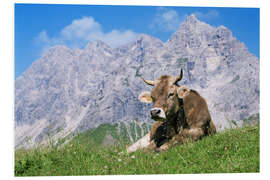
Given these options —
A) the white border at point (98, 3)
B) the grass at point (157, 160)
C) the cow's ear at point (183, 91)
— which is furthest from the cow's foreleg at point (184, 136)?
the white border at point (98, 3)

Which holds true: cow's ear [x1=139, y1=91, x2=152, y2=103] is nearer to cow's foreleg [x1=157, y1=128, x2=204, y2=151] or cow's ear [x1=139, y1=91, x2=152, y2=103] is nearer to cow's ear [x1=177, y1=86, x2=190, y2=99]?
cow's ear [x1=177, y1=86, x2=190, y2=99]

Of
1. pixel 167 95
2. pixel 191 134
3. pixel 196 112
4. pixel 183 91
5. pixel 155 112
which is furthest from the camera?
pixel 196 112

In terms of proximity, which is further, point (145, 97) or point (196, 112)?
point (196, 112)

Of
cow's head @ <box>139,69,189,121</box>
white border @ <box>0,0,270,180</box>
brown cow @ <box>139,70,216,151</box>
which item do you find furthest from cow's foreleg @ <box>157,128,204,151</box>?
white border @ <box>0,0,270,180</box>

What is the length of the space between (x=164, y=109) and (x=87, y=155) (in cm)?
181

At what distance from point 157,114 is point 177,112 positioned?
1007mm

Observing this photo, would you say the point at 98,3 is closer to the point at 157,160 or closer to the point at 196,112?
the point at 196,112

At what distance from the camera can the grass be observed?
17.5 feet

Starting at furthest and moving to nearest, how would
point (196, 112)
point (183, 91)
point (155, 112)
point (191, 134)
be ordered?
point (196, 112), point (191, 134), point (183, 91), point (155, 112)

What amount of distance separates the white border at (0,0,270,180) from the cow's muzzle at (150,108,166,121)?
4.24ft

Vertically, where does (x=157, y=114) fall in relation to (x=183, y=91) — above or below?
below

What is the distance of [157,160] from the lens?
5734 mm

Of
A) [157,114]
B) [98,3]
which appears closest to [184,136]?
[157,114]
